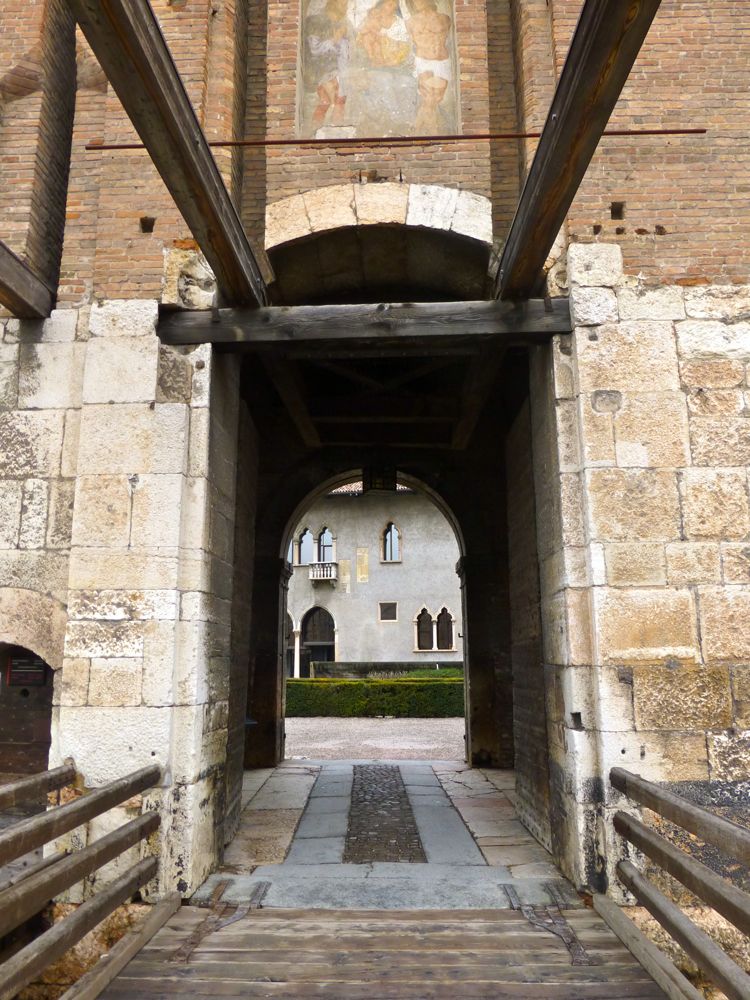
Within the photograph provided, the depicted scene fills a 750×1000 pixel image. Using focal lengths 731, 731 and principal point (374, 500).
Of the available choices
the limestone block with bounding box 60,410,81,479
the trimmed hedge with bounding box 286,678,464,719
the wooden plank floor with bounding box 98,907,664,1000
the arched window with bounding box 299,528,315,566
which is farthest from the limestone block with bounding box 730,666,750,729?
the arched window with bounding box 299,528,315,566

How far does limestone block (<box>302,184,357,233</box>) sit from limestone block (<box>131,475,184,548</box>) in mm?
1936

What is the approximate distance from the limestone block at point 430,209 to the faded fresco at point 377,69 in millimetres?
697

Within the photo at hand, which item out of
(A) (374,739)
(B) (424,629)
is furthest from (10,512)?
(B) (424,629)

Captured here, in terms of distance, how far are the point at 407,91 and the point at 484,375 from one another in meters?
2.08

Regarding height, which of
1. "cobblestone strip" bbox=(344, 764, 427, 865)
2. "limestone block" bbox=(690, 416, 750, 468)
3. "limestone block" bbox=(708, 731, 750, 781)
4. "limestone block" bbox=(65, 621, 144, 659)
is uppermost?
"limestone block" bbox=(690, 416, 750, 468)

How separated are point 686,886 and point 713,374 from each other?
273cm

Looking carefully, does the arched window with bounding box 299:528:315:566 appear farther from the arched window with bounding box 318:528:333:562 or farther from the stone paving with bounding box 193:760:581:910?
the stone paving with bounding box 193:760:581:910

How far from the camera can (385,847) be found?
493 cm

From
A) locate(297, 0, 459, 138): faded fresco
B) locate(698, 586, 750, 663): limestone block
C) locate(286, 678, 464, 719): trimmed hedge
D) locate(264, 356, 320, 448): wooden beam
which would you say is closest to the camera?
locate(698, 586, 750, 663): limestone block

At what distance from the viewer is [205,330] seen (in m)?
4.39

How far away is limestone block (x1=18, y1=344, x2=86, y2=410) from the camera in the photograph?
4.50 meters

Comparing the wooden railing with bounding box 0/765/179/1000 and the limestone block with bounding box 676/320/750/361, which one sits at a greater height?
the limestone block with bounding box 676/320/750/361

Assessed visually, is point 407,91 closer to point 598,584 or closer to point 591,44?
point 591,44

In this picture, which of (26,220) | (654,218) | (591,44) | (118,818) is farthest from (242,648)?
(591,44)
